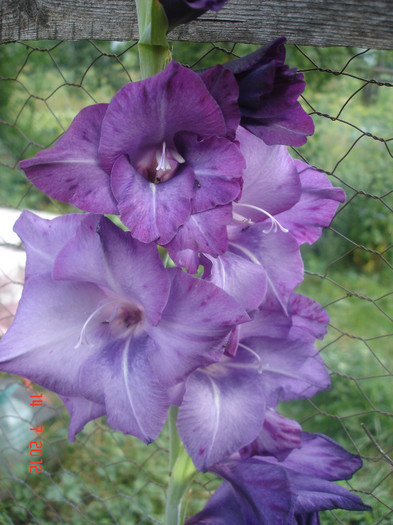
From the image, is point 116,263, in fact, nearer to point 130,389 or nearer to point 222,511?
point 130,389

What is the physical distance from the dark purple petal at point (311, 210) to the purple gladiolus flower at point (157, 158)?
6.5 inches

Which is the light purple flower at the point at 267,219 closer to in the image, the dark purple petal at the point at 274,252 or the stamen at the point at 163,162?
the dark purple petal at the point at 274,252

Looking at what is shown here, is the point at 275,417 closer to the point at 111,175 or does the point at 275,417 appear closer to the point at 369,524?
the point at 111,175

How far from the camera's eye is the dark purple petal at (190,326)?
55cm

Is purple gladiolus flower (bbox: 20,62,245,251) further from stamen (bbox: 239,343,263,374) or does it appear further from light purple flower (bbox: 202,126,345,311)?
stamen (bbox: 239,343,263,374)

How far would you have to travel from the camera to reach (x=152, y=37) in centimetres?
58

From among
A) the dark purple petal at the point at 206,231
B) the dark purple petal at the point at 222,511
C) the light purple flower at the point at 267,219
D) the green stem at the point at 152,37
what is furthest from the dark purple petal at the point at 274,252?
the dark purple petal at the point at 222,511

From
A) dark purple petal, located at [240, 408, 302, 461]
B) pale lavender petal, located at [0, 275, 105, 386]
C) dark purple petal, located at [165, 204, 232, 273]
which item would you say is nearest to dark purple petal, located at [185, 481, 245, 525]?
dark purple petal, located at [240, 408, 302, 461]

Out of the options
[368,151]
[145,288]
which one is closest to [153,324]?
[145,288]

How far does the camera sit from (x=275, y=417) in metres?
0.72

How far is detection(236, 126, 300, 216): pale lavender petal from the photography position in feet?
2.06

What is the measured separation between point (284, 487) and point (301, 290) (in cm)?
205

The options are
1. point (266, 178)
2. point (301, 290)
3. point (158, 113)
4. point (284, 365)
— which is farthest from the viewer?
point (301, 290)

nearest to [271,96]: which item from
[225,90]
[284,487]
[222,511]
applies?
[225,90]
